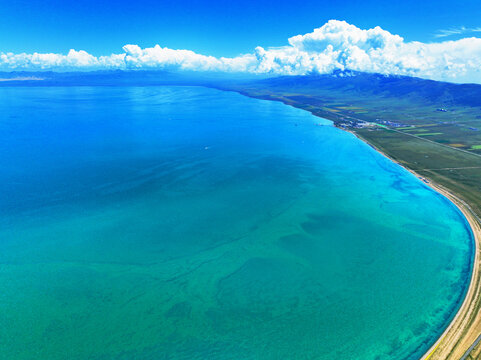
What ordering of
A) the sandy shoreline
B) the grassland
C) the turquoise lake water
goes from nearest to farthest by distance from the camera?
1. the sandy shoreline
2. the turquoise lake water
3. the grassland

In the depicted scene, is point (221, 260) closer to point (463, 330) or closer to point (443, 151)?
point (463, 330)

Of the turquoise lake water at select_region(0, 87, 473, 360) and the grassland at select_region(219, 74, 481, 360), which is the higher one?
the grassland at select_region(219, 74, 481, 360)

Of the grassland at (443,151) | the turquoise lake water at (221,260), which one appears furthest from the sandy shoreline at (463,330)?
the turquoise lake water at (221,260)

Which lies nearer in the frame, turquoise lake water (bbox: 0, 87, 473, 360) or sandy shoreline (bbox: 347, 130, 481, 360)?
sandy shoreline (bbox: 347, 130, 481, 360)

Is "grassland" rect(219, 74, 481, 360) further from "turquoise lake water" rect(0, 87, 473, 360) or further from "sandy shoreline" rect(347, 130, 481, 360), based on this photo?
"turquoise lake water" rect(0, 87, 473, 360)

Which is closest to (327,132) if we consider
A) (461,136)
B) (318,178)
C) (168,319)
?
(461,136)

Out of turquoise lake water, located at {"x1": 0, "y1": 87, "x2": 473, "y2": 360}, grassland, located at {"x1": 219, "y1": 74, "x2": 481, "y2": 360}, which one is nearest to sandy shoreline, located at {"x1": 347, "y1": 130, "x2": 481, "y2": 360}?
grassland, located at {"x1": 219, "y1": 74, "x2": 481, "y2": 360}

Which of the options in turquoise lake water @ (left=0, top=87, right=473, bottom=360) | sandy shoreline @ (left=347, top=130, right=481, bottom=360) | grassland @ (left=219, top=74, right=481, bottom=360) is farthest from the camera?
grassland @ (left=219, top=74, right=481, bottom=360)

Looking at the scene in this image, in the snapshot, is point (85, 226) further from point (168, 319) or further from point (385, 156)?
point (385, 156)
